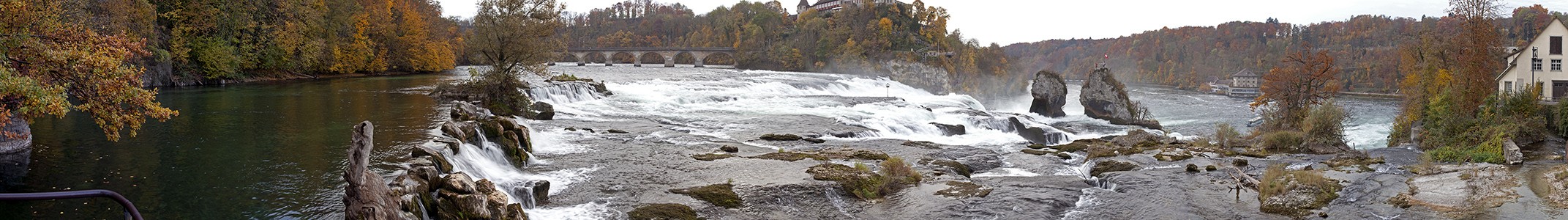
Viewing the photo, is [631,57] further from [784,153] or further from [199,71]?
[784,153]

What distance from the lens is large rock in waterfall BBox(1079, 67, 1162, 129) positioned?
150 feet

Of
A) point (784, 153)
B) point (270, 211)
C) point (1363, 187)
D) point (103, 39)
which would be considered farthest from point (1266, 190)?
point (103, 39)

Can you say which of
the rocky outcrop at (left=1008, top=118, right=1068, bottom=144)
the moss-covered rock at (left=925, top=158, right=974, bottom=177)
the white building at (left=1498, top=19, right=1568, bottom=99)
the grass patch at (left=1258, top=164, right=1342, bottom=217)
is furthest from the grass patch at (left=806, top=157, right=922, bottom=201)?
the white building at (left=1498, top=19, right=1568, bottom=99)

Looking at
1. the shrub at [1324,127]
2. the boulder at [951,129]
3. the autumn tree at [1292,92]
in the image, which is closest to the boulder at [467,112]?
the boulder at [951,129]

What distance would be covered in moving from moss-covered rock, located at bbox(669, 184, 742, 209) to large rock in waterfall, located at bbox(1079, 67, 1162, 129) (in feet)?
106

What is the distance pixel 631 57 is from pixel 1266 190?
120310 mm

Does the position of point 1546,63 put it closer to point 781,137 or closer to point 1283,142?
point 1283,142

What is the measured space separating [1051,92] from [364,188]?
43180mm

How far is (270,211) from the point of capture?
41.7 feet

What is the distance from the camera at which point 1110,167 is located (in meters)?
20.1

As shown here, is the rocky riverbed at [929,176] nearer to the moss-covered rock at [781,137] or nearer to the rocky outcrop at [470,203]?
the moss-covered rock at [781,137]

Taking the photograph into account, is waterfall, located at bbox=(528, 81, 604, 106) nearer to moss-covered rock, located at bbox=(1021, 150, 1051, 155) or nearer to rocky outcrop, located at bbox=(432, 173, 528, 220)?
moss-covered rock, located at bbox=(1021, 150, 1051, 155)

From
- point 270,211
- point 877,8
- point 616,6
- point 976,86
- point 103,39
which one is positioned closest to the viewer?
point 270,211

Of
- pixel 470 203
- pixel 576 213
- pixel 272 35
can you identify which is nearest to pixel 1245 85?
pixel 272 35
